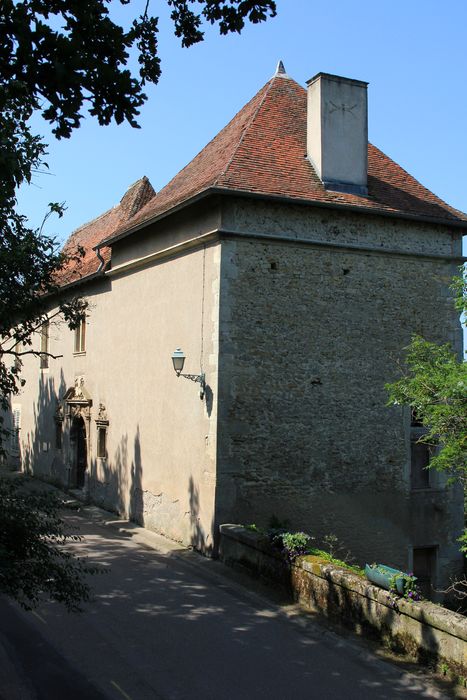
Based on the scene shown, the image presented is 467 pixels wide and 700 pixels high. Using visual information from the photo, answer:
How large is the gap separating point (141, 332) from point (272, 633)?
28.2 feet

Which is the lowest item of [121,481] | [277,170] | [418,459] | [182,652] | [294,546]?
[182,652]

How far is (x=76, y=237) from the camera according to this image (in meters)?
26.8

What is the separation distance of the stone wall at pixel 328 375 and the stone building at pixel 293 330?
0.03 m

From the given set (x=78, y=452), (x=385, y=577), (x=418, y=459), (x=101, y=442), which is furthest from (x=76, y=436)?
(x=385, y=577)

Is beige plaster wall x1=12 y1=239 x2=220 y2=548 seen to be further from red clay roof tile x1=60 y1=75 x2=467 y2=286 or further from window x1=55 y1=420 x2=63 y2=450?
red clay roof tile x1=60 y1=75 x2=467 y2=286

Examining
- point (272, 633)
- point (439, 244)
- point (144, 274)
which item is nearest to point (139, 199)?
point (144, 274)

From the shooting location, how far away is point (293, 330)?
13375mm

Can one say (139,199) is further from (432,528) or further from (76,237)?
(432,528)

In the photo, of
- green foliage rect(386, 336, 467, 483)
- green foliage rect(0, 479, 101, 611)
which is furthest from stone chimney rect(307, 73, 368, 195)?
green foliage rect(0, 479, 101, 611)

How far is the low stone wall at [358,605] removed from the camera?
751cm

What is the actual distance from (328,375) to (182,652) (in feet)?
21.5

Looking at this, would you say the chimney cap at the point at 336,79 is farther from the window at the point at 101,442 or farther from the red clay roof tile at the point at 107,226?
the window at the point at 101,442

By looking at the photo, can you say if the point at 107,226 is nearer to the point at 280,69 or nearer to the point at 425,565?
the point at 280,69

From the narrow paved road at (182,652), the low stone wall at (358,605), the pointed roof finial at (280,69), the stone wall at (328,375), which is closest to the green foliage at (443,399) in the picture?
the low stone wall at (358,605)
